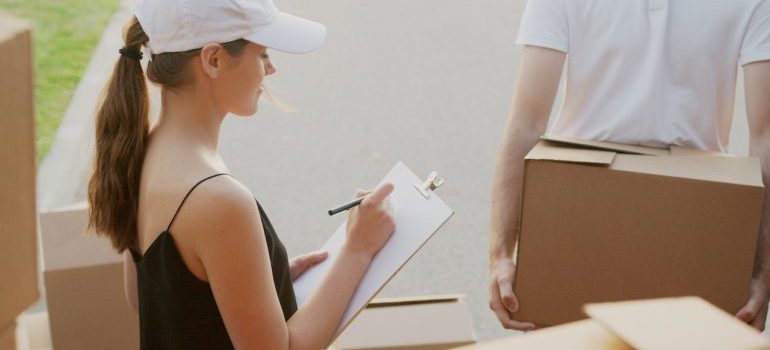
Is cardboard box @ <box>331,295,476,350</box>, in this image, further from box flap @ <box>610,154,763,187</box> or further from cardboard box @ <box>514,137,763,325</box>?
box flap @ <box>610,154,763,187</box>

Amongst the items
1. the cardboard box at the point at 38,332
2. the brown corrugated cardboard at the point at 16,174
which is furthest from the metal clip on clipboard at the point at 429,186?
the cardboard box at the point at 38,332

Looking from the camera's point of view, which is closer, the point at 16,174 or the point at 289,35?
the point at 16,174

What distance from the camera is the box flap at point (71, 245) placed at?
2.34 m

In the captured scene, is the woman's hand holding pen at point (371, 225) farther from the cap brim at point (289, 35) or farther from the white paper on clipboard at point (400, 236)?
the cap brim at point (289, 35)

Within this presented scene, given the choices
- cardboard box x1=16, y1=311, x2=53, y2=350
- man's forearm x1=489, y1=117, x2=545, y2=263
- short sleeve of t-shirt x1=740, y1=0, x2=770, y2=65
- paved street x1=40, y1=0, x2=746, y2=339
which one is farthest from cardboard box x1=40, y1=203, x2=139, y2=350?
paved street x1=40, y1=0, x2=746, y2=339

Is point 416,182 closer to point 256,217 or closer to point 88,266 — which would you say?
point 256,217

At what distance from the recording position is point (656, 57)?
2139 millimetres

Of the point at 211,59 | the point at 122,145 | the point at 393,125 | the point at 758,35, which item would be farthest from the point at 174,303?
the point at 393,125

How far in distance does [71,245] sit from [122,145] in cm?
64

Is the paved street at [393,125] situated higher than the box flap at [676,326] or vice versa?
the box flap at [676,326]

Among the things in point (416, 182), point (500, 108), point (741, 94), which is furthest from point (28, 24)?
point (741, 94)

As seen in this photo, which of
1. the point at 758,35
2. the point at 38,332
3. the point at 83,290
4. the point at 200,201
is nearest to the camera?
the point at 200,201

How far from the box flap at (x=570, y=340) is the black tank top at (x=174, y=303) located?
87 cm

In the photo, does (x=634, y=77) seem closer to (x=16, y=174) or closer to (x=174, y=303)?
(x=174, y=303)
